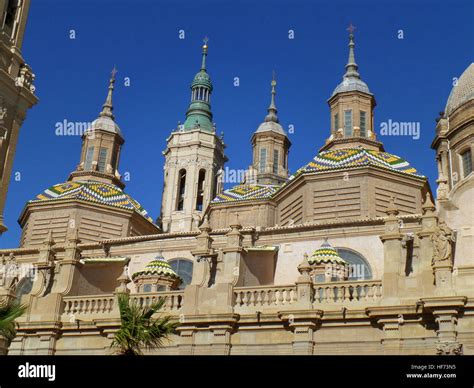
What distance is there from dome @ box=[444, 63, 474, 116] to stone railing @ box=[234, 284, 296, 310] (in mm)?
11108

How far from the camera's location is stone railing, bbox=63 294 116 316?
2061 centimetres

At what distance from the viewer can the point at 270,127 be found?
137 feet

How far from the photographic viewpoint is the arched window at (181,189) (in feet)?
156

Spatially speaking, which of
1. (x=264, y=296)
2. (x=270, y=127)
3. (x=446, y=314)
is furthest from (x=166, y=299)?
(x=270, y=127)

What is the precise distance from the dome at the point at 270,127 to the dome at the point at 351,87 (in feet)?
26.8

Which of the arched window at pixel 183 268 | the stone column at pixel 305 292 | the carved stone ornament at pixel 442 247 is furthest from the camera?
the arched window at pixel 183 268

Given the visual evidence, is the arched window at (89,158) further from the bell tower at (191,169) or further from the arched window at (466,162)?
the arched window at (466,162)

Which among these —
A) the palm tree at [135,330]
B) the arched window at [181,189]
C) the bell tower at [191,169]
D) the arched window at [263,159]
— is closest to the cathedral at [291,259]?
the arched window at [263,159]

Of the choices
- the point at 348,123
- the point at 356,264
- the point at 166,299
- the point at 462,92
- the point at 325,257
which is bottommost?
the point at 166,299

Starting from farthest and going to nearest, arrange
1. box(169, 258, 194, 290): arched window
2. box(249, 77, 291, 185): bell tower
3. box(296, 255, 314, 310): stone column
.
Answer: box(249, 77, 291, 185): bell tower < box(169, 258, 194, 290): arched window < box(296, 255, 314, 310): stone column

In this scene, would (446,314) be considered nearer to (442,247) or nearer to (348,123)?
(442,247)

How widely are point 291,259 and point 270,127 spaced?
733 inches

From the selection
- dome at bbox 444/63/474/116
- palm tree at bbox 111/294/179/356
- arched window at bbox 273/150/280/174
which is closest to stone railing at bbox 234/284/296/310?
palm tree at bbox 111/294/179/356

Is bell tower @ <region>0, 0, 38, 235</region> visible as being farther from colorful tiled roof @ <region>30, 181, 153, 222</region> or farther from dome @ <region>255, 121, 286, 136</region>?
dome @ <region>255, 121, 286, 136</region>
